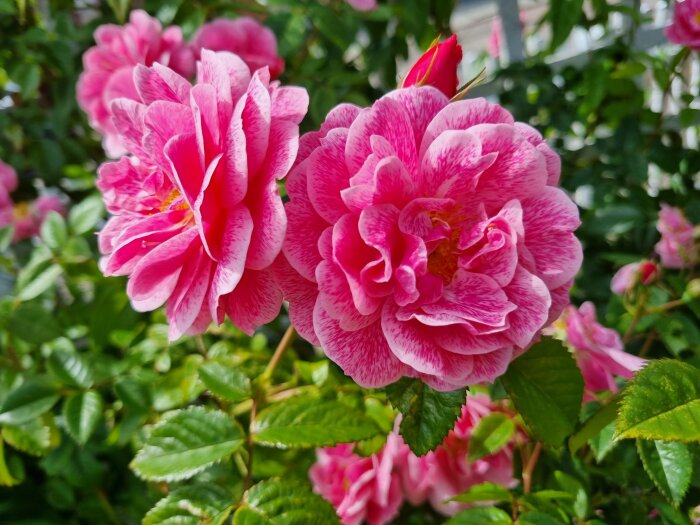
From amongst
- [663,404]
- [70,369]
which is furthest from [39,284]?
[663,404]

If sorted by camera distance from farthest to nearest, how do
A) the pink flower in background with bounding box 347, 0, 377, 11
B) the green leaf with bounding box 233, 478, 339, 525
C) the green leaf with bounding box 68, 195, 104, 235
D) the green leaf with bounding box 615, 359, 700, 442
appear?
the pink flower in background with bounding box 347, 0, 377, 11 → the green leaf with bounding box 68, 195, 104, 235 → the green leaf with bounding box 233, 478, 339, 525 → the green leaf with bounding box 615, 359, 700, 442

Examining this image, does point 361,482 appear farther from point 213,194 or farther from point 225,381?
point 213,194

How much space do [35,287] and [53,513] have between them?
1.25ft

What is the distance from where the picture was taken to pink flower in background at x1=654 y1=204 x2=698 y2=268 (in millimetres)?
822

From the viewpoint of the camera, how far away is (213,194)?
1.21 feet

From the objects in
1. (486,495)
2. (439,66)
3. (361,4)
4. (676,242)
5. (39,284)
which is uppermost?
(439,66)

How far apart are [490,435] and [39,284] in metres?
0.63

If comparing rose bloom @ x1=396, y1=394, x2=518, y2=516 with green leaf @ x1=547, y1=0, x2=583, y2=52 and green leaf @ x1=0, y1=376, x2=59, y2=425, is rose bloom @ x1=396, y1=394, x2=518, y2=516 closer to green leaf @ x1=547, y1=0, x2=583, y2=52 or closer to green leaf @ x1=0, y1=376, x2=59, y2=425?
green leaf @ x1=0, y1=376, x2=59, y2=425

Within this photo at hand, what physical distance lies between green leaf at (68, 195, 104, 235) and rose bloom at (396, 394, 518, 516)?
571 mm

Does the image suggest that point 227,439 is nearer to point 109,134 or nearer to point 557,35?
point 109,134

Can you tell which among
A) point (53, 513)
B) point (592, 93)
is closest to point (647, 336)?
point (592, 93)

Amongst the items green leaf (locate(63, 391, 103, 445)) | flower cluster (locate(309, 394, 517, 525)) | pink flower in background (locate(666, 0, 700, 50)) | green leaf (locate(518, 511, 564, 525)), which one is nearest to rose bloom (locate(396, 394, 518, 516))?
flower cluster (locate(309, 394, 517, 525))

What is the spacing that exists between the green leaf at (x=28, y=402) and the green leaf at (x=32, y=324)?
0.31ft

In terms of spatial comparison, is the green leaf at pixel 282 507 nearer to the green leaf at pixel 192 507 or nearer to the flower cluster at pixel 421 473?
the green leaf at pixel 192 507
